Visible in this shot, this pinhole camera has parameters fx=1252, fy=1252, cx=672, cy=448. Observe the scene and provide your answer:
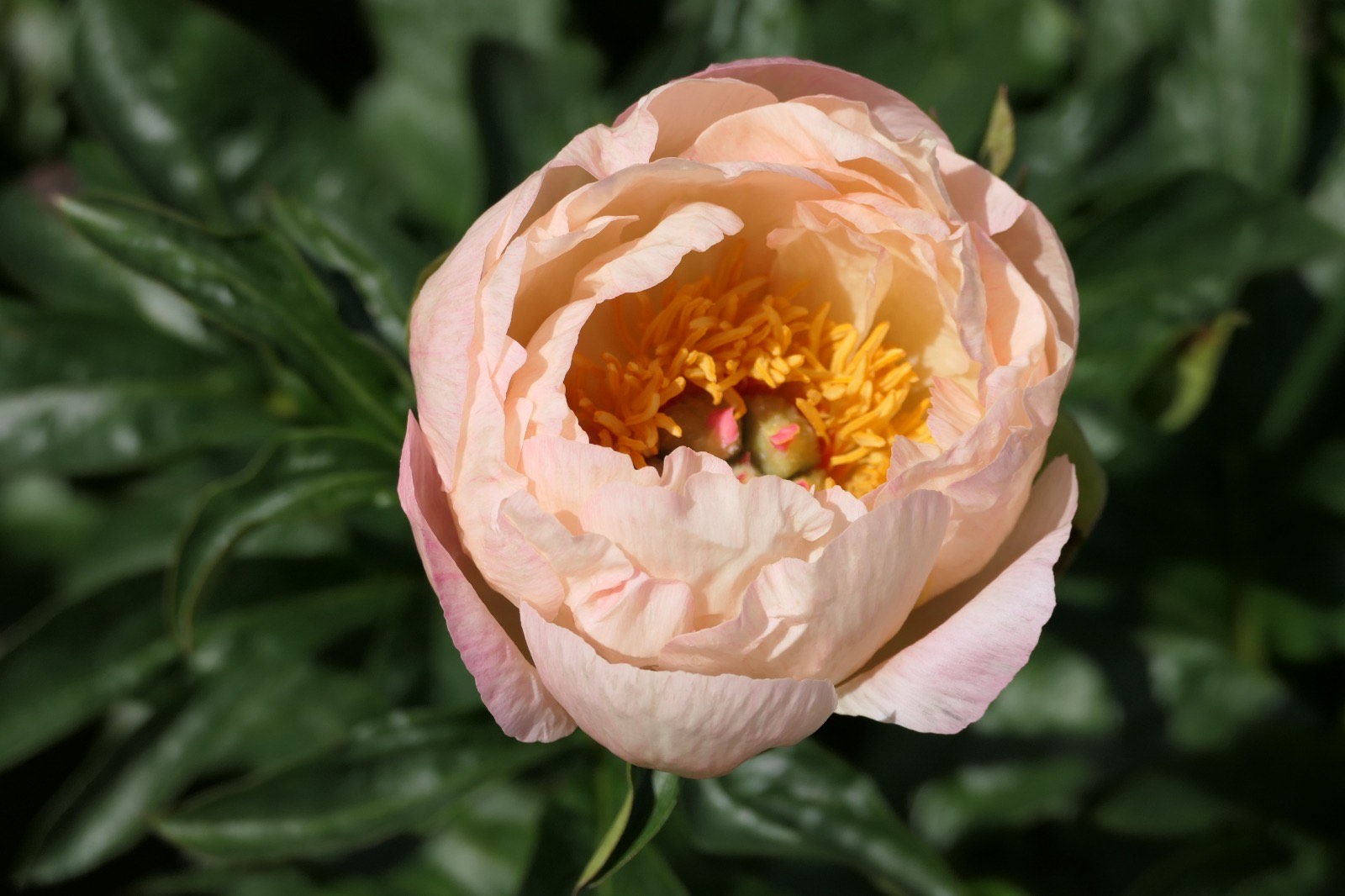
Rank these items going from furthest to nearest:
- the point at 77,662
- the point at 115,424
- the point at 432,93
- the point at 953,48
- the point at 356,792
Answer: the point at 432,93, the point at 953,48, the point at 115,424, the point at 77,662, the point at 356,792

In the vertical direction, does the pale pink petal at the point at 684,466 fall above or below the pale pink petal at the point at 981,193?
below

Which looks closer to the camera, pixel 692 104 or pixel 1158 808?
pixel 692 104

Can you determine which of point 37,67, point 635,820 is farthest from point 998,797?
point 37,67

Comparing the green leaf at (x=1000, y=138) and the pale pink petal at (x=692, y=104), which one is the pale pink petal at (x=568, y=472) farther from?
the green leaf at (x=1000, y=138)

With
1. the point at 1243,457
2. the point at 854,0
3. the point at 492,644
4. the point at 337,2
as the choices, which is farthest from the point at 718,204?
the point at 337,2

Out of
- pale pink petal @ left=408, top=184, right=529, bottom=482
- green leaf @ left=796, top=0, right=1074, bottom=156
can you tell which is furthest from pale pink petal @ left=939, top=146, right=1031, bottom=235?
green leaf @ left=796, top=0, right=1074, bottom=156

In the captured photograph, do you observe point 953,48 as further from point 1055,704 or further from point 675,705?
point 675,705

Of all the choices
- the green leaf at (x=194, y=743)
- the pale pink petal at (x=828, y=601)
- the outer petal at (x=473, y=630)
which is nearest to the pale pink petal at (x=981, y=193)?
the pale pink petal at (x=828, y=601)

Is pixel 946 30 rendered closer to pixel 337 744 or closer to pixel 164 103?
pixel 164 103
